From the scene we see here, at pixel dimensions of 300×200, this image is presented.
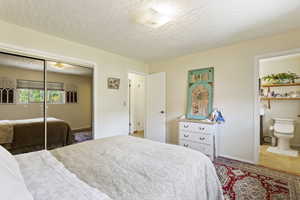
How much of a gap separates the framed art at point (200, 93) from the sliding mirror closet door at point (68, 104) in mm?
2289

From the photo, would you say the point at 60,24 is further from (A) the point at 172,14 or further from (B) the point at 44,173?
(B) the point at 44,173

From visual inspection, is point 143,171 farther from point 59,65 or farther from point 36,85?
point 59,65

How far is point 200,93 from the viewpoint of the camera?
3357 mm

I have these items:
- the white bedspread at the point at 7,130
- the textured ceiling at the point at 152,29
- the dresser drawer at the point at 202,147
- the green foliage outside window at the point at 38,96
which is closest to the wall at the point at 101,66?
the textured ceiling at the point at 152,29

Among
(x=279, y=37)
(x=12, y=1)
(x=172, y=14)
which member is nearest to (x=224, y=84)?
(x=279, y=37)

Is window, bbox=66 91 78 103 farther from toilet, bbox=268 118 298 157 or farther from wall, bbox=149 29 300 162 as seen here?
toilet, bbox=268 118 298 157

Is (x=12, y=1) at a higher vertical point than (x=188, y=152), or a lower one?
higher

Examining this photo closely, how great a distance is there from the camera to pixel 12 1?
171 cm

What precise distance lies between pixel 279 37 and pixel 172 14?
2012mm

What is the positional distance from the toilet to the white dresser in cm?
173

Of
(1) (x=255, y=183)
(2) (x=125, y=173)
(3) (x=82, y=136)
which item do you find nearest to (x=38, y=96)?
(3) (x=82, y=136)

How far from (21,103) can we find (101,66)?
1.58m

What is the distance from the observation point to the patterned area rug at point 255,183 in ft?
5.79

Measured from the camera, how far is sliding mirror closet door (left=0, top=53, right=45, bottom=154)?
7.32 ft
